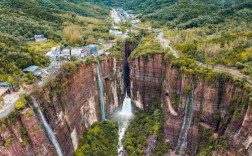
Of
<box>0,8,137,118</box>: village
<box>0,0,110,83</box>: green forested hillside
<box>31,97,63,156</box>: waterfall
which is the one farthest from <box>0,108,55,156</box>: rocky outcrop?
<box>0,0,110,83</box>: green forested hillside

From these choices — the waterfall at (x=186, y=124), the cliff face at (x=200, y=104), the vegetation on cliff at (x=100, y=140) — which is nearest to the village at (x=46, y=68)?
the cliff face at (x=200, y=104)

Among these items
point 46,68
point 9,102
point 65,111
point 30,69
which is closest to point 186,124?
point 65,111

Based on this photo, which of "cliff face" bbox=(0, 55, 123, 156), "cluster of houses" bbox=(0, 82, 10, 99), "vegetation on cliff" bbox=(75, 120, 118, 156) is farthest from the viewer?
"vegetation on cliff" bbox=(75, 120, 118, 156)

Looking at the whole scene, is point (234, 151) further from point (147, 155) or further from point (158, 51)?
point (158, 51)

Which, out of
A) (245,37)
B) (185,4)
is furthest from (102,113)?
(185,4)

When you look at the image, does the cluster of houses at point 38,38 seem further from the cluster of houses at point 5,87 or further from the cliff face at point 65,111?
the cluster of houses at point 5,87

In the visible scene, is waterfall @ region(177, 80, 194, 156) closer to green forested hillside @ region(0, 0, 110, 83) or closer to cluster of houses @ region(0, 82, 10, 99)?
green forested hillside @ region(0, 0, 110, 83)

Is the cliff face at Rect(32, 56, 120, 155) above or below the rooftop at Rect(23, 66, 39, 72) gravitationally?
below
